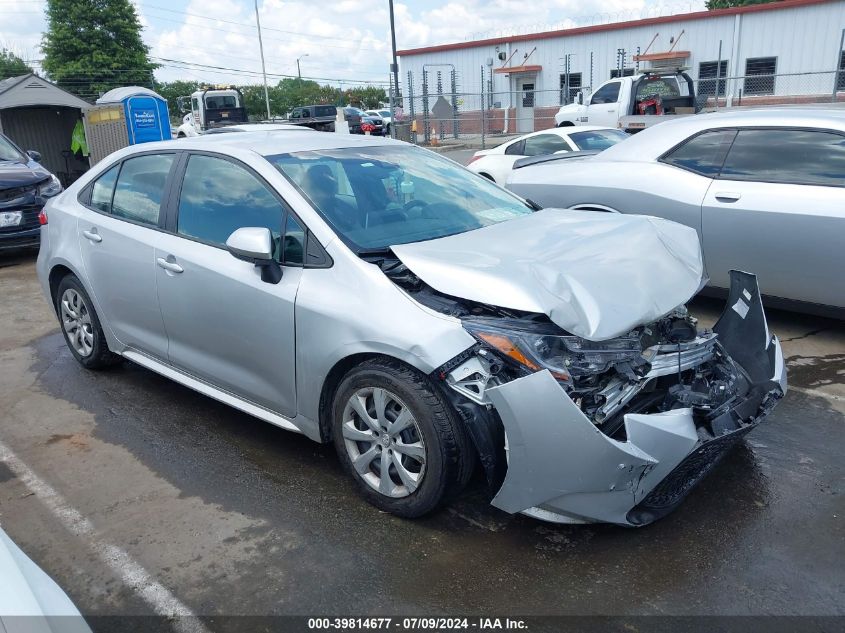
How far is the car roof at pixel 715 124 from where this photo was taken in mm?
5207

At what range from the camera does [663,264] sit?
3424 mm

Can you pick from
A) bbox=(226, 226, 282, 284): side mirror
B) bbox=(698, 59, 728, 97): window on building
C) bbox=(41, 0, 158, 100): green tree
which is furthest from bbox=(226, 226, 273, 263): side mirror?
bbox=(41, 0, 158, 100): green tree

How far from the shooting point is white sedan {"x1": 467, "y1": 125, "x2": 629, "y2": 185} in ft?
34.8

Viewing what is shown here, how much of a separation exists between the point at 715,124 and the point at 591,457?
397cm

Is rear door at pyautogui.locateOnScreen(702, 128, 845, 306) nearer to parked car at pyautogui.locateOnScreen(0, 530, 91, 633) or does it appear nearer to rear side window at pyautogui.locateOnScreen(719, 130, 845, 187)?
rear side window at pyautogui.locateOnScreen(719, 130, 845, 187)

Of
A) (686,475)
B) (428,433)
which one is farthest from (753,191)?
(428,433)

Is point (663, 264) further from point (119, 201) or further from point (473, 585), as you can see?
point (119, 201)

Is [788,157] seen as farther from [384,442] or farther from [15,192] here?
[15,192]

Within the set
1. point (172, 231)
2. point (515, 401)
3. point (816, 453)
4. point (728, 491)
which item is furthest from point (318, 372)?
point (816, 453)

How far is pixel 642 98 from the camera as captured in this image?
1769cm

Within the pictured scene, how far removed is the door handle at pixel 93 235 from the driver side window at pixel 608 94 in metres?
16.3

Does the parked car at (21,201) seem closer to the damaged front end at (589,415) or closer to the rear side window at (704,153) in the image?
the rear side window at (704,153)

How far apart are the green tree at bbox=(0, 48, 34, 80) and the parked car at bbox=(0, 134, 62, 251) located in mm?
56857

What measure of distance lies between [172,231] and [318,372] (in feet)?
4.71
